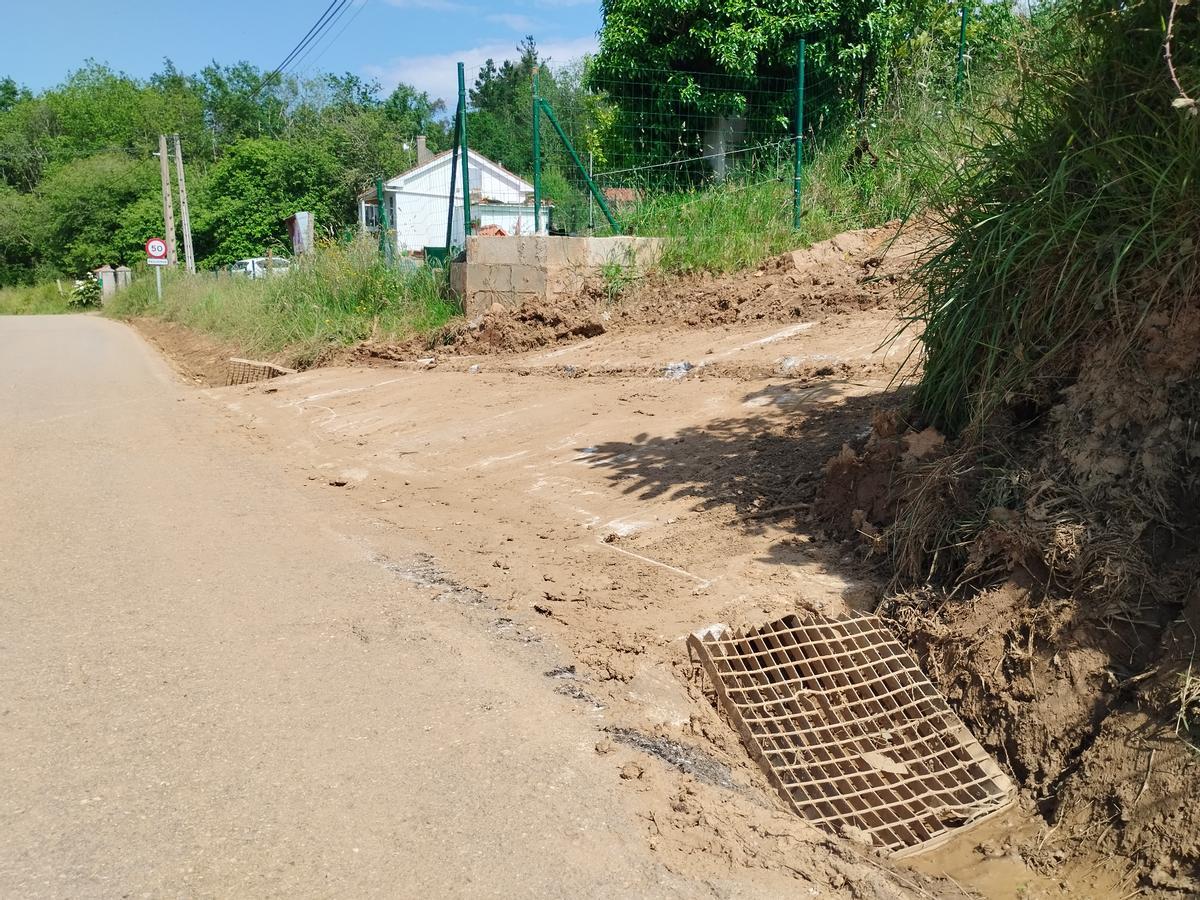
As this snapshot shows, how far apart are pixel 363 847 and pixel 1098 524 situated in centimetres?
284

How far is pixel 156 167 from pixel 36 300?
36.6 feet

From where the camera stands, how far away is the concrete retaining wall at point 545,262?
11422mm

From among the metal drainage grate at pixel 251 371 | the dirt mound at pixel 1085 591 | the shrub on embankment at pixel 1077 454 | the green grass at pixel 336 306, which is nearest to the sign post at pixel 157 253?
the green grass at pixel 336 306

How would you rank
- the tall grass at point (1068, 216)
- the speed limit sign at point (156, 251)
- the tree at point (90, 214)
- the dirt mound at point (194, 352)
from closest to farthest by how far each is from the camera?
the tall grass at point (1068, 216) → the dirt mound at point (194, 352) → the speed limit sign at point (156, 251) → the tree at point (90, 214)

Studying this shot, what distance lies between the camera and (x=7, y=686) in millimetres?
3586

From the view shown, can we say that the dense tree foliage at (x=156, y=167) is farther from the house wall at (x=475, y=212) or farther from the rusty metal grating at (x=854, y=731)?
the rusty metal grating at (x=854, y=731)

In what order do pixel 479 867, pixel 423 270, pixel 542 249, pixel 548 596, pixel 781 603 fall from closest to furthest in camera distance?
pixel 479 867 < pixel 781 603 < pixel 548 596 < pixel 542 249 < pixel 423 270

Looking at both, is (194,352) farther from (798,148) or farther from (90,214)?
(90,214)

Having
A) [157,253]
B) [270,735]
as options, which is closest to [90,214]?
[157,253]

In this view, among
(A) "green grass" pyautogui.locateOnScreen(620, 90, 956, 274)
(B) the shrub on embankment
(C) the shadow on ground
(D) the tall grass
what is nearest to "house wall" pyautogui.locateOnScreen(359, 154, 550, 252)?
(A) "green grass" pyautogui.locateOnScreen(620, 90, 956, 274)

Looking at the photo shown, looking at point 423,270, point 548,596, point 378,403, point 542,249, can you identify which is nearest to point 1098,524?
point 548,596

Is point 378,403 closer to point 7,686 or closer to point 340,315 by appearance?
point 340,315

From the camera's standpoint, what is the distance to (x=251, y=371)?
12.9 m

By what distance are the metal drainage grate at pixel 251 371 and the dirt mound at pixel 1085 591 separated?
980 cm
